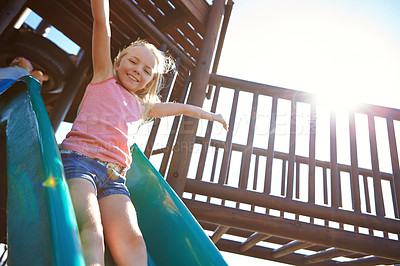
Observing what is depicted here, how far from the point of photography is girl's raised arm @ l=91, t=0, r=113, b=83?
147 centimetres

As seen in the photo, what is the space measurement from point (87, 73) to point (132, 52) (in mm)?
4130

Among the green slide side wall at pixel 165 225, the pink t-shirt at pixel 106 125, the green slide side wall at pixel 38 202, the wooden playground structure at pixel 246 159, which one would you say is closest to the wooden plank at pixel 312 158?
the wooden playground structure at pixel 246 159

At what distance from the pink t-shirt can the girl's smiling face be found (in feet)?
0.20

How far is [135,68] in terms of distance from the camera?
1.68 m

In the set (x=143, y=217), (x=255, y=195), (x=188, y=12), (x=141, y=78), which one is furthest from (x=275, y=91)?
(x=143, y=217)

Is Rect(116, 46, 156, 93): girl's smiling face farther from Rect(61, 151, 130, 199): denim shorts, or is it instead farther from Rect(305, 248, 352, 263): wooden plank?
Rect(305, 248, 352, 263): wooden plank

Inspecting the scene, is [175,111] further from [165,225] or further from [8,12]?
[8,12]

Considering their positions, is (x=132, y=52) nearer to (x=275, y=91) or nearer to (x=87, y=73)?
(x=275, y=91)

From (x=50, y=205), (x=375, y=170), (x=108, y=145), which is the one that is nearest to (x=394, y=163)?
(x=375, y=170)

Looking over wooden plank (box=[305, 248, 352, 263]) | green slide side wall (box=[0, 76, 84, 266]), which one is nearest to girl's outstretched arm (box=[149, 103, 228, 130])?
Answer: green slide side wall (box=[0, 76, 84, 266])

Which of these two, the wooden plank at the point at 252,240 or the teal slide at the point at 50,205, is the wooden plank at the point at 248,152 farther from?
the teal slide at the point at 50,205

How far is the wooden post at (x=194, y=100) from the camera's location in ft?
8.73

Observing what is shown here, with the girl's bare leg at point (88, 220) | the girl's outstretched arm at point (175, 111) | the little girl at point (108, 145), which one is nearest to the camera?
the girl's bare leg at point (88, 220)

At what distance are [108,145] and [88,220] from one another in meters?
0.44
